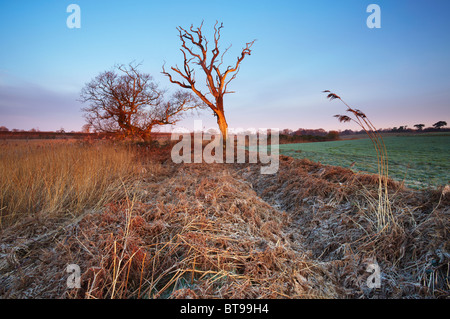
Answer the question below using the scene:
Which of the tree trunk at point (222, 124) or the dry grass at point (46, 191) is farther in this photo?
the tree trunk at point (222, 124)

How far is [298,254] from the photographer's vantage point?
2352mm

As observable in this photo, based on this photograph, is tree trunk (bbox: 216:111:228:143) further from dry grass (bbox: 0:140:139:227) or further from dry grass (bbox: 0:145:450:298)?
dry grass (bbox: 0:145:450:298)

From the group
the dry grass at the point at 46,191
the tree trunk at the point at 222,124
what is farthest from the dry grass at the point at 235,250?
the tree trunk at the point at 222,124

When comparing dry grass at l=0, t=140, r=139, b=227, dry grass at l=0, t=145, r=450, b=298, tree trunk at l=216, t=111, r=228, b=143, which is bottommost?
dry grass at l=0, t=145, r=450, b=298

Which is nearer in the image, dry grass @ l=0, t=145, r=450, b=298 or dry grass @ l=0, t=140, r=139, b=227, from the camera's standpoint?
dry grass @ l=0, t=145, r=450, b=298

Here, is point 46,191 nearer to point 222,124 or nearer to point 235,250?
point 235,250

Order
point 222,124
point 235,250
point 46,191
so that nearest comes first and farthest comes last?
point 235,250 < point 46,191 < point 222,124

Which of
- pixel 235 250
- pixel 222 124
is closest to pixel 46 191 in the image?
pixel 235 250

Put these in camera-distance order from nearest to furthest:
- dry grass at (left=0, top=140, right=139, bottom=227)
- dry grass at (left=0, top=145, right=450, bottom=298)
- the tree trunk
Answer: dry grass at (left=0, top=145, right=450, bottom=298), dry grass at (left=0, top=140, right=139, bottom=227), the tree trunk

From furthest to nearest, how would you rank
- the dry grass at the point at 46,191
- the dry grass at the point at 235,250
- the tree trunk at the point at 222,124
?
the tree trunk at the point at 222,124 < the dry grass at the point at 46,191 < the dry grass at the point at 235,250

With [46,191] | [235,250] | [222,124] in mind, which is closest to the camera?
[235,250]

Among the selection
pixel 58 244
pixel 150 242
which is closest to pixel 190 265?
pixel 150 242

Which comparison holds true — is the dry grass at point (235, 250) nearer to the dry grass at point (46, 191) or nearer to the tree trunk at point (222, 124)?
the dry grass at point (46, 191)

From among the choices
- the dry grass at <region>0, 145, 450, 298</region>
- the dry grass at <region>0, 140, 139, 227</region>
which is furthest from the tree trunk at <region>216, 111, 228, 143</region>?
the dry grass at <region>0, 145, 450, 298</region>
